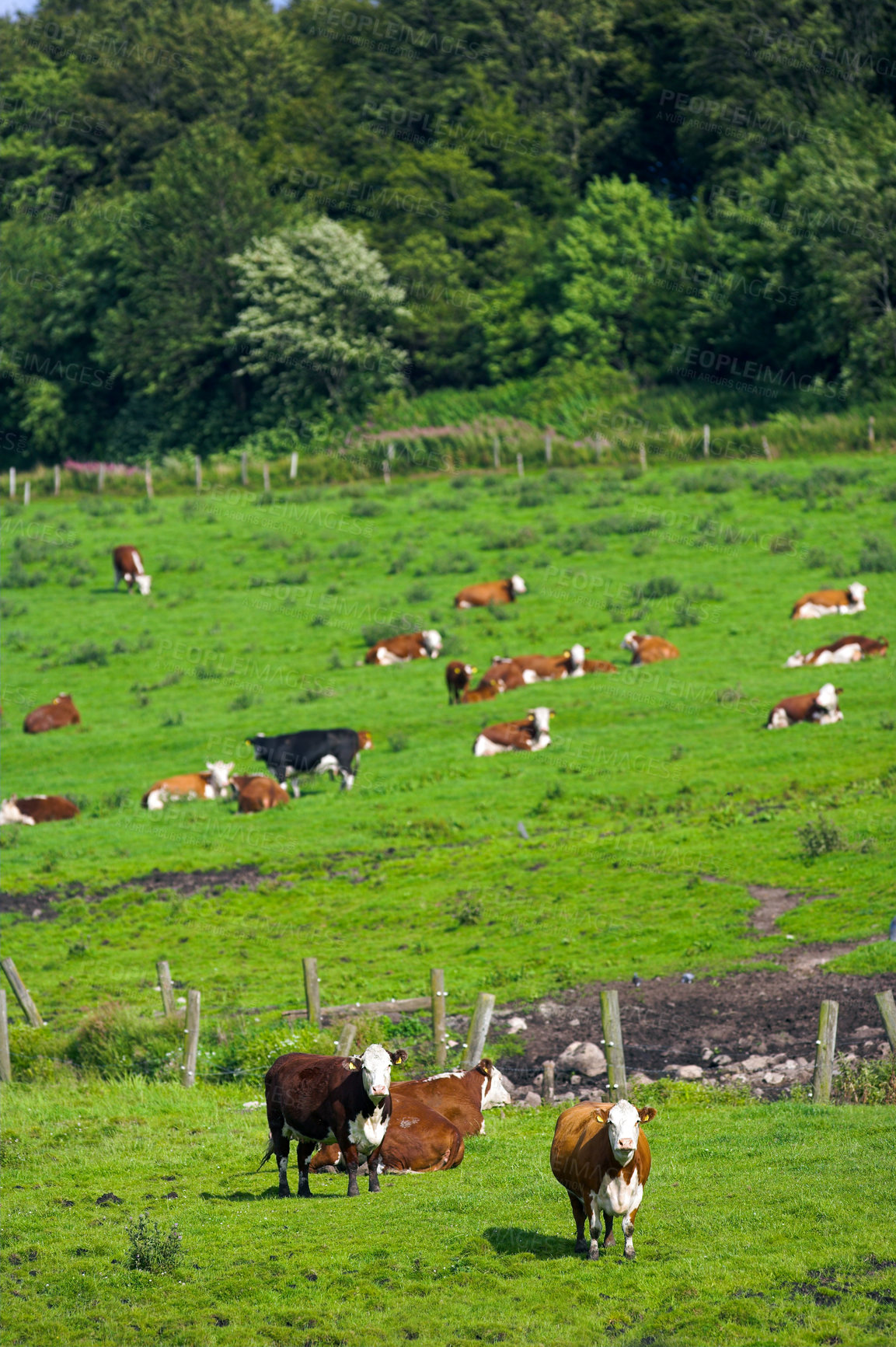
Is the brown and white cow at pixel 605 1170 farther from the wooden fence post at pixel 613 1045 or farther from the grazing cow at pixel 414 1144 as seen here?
the wooden fence post at pixel 613 1045

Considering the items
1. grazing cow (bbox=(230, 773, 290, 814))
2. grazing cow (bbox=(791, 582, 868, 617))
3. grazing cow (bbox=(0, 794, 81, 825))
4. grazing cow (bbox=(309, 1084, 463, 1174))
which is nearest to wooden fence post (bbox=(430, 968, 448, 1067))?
grazing cow (bbox=(309, 1084, 463, 1174))

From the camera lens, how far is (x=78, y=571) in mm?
49750

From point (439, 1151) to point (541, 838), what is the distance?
1223 cm

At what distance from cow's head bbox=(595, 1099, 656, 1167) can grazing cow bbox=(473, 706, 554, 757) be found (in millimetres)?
20486

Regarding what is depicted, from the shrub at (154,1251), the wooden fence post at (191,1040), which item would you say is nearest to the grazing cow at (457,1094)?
the shrub at (154,1251)

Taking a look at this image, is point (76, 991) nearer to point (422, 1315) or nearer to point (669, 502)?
point (422, 1315)

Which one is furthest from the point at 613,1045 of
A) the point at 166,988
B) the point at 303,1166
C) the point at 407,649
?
the point at 407,649

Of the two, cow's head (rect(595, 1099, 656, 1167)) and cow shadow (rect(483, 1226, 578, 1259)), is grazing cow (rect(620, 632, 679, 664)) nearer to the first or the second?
cow shadow (rect(483, 1226, 578, 1259))

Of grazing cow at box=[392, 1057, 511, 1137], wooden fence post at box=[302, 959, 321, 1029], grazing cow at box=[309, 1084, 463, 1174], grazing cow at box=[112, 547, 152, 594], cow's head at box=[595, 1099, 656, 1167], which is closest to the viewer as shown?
cow's head at box=[595, 1099, 656, 1167]

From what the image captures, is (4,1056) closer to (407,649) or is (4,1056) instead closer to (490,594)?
(407,649)

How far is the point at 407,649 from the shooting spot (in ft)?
126

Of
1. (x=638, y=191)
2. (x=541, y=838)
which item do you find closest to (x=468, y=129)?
(x=638, y=191)

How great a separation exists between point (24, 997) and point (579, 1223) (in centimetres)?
1117

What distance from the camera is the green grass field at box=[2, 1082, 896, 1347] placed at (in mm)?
9930
